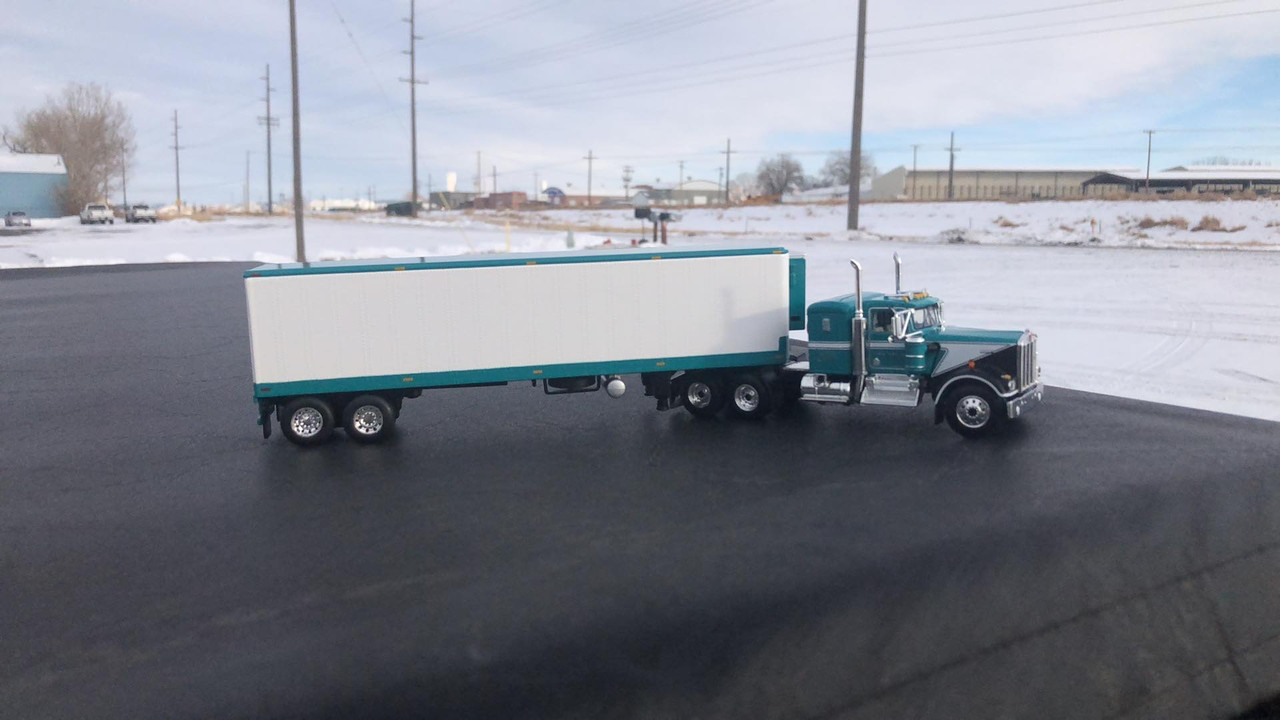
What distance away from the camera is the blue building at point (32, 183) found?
330 feet

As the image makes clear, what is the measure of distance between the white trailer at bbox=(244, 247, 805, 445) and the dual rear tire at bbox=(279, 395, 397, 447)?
2 centimetres

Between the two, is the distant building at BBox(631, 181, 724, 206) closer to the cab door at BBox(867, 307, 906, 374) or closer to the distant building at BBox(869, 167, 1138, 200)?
the distant building at BBox(869, 167, 1138, 200)

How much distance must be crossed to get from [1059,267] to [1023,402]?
2330cm

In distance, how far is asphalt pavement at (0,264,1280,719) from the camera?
785 cm

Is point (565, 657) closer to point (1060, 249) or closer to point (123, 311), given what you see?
point (123, 311)

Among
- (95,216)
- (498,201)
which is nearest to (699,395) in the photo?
(95,216)

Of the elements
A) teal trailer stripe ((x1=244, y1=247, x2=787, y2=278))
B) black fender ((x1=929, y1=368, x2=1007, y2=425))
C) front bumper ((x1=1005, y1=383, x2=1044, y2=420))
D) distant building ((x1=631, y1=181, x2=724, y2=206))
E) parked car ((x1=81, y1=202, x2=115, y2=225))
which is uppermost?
distant building ((x1=631, y1=181, x2=724, y2=206))

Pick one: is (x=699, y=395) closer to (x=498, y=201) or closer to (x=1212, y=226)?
(x=1212, y=226)

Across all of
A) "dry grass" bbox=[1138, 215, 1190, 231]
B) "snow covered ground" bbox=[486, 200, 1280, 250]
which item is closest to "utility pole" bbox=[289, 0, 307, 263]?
"snow covered ground" bbox=[486, 200, 1280, 250]

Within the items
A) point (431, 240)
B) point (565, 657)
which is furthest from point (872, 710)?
point (431, 240)

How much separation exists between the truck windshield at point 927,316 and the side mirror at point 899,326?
38 cm

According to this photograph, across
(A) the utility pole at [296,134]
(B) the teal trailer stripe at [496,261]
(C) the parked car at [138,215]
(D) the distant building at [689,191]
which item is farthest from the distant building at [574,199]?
(B) the teal trailer stripe at [496,261]

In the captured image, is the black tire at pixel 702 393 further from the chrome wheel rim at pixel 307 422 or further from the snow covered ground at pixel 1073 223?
the snow covered ground at pixel 1073 223

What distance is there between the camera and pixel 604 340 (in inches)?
663
